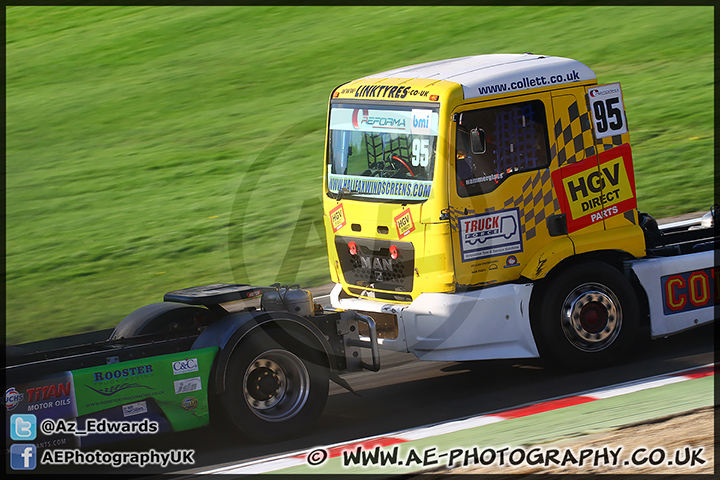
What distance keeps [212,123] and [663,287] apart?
1353cm

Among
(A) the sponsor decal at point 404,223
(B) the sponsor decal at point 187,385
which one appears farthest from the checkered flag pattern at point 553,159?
(B) the sponsor decal at point 187,385

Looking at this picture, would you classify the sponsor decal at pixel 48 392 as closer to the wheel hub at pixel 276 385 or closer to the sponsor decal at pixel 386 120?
the wheel hub at pixel 276 385

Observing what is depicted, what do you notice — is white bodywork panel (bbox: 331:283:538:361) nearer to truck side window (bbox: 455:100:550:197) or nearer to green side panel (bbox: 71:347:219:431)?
truck side window (bbox: 455:100:550:197)

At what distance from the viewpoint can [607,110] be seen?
7941 millimetres

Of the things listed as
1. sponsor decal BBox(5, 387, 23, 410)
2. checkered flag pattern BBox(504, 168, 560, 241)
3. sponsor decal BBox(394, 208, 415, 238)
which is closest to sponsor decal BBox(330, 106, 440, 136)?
sponsor decal BBox(394, 208, 415, 238)

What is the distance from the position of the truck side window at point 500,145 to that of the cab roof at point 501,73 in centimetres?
18

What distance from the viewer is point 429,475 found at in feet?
17.7

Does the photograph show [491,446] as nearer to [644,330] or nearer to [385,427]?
[385,427]

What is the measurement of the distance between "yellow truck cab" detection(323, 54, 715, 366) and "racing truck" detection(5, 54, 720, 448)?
0.05 feet

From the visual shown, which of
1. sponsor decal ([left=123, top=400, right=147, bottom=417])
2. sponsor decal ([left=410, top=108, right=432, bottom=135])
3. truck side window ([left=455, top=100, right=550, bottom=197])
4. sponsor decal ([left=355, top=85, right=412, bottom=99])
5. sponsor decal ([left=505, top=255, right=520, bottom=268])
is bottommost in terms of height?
sponsor decal ([left=123, top=400, right=147, bottom=417])

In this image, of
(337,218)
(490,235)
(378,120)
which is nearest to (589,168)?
(490,235)

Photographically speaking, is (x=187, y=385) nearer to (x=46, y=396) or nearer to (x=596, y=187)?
(x=46, y=396)

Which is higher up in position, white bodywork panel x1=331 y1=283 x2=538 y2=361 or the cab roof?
the cab roof

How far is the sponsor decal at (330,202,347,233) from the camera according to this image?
8156mm
